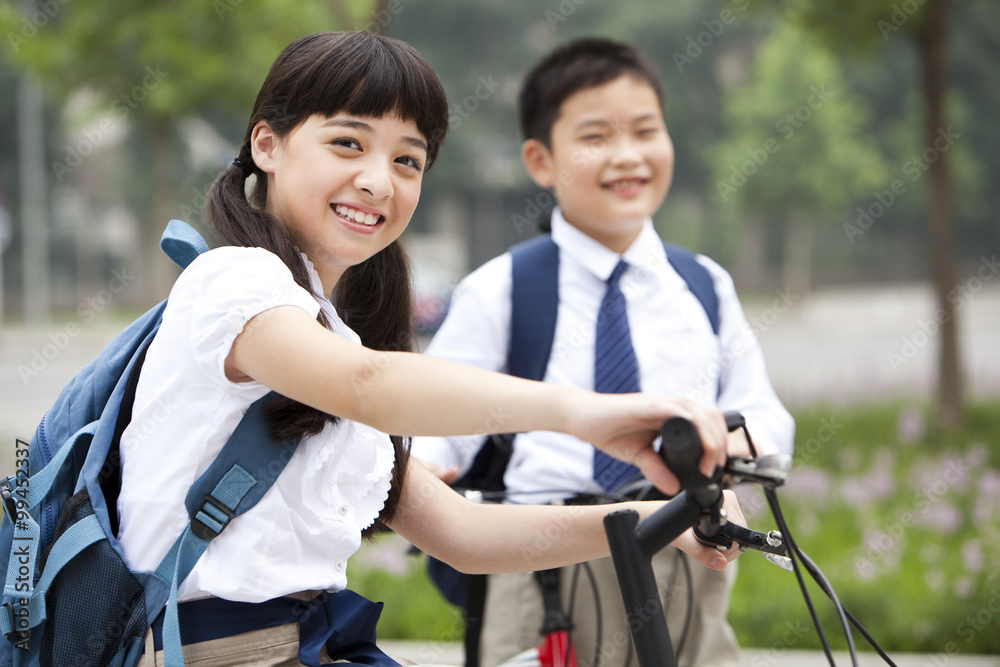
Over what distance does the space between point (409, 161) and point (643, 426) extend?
28.7 inches

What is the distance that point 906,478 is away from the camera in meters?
5.41

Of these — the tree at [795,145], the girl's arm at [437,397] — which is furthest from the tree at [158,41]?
the tree at [795,145]

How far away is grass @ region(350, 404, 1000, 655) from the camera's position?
364 cm

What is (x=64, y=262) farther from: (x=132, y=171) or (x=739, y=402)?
(x=739, y=402)

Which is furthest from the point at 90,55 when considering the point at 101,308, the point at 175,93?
the point at 101,308

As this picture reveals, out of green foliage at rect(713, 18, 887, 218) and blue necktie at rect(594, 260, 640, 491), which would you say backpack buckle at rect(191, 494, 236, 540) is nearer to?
blue necktie at rect(594, 260, 640, 491)

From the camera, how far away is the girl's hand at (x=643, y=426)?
3.38ft

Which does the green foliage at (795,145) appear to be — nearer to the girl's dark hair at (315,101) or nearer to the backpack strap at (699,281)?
the backpack strap at (699,281)

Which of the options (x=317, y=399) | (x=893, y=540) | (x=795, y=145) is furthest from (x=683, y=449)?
(x=795, y=145)

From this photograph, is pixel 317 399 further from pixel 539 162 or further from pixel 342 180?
pixel 539 162

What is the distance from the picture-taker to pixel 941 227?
646 cm

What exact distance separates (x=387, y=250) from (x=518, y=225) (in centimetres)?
2575

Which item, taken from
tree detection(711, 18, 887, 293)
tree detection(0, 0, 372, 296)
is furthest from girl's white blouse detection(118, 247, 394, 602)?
tree detection(711, 18, 887, 293)

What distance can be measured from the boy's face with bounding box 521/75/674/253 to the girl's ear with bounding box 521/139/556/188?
8cm
